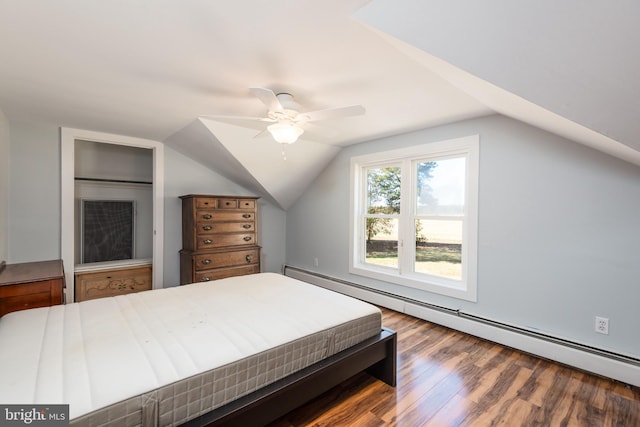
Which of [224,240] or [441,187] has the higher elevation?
[441,187]

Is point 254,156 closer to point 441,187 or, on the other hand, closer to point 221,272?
point 221,272

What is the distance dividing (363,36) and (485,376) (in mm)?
2402

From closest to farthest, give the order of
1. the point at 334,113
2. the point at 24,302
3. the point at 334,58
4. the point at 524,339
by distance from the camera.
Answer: the point at 334,58, the point at 334,113, the point at 24,302, the point at 524,339

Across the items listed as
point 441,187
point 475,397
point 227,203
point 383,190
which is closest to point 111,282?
point 227,203

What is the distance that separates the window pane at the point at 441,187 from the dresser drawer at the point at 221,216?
225cm

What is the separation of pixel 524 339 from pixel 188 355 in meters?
2.62

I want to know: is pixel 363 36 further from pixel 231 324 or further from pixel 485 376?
pixel 485 376

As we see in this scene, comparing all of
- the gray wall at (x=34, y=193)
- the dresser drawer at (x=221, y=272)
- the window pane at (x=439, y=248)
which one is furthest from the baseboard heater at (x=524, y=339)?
the gray wall at (x=34, y=193)

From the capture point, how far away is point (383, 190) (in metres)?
3.66

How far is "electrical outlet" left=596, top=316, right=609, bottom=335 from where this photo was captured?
2.07 m

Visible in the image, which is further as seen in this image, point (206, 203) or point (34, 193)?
point (206, 203)

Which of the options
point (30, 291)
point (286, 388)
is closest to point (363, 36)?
point (286, 388)

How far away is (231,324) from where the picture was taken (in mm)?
1583

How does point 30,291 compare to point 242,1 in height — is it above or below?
below
